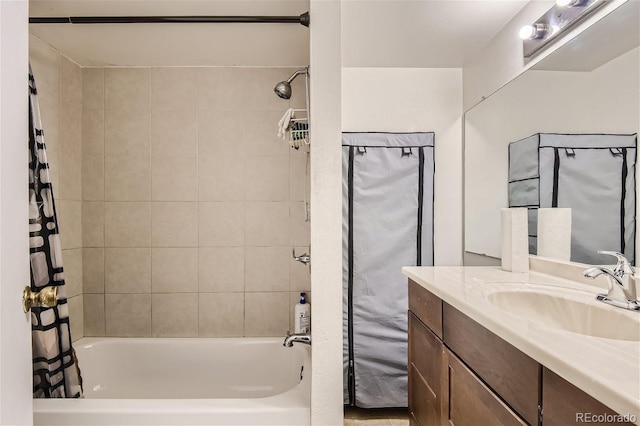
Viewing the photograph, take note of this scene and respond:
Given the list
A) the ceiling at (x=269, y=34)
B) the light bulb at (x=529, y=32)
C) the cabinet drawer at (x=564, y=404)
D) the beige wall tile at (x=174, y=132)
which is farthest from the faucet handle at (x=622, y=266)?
the beige wall tile at (x=174, y=132)

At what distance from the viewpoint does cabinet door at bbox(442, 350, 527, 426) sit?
3.00ft

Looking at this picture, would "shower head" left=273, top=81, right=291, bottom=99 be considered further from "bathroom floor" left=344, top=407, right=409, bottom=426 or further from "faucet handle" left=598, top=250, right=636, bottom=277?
"bathroom floor" left=344, top=407, right=409, bottom=426

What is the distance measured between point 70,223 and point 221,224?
2.96 ft

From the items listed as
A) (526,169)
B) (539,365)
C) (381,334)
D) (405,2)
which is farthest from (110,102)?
(539,365)

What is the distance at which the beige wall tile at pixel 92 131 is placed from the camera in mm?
2482

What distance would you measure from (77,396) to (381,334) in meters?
1.67

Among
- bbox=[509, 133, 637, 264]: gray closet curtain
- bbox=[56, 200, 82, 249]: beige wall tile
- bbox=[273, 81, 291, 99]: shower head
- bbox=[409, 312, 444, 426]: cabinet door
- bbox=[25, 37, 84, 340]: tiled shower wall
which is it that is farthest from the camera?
bbox=[56, 200, 82, 249]: beige wall tile

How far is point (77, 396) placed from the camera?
5.53 ft

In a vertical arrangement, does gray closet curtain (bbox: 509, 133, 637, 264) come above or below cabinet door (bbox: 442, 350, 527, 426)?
above

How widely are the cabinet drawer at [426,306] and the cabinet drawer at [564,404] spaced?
600mm

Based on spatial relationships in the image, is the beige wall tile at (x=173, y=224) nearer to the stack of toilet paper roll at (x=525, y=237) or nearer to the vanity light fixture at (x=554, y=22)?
the stack of toilet paper roll at (x=525, y=237)

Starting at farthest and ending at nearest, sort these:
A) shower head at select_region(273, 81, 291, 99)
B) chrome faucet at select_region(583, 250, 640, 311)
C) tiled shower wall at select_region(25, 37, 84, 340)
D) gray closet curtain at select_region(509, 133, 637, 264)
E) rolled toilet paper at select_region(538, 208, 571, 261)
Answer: tiled shower wall at select_region(25, 37, 84, 340)
shower head at select_region(273, 81, 291, 99)
rolled toilet paper at select_region(538, 208, 571, 261)
gray closet curtain at select_region(509, 133, 637, 264)
chrome faucet at select_region(583, 250, 640, 311)

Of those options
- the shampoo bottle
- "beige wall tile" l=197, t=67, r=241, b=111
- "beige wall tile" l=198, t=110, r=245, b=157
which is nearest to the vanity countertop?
the shampoo bottle

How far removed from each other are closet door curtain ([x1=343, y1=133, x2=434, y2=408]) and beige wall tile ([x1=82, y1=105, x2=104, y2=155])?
1573mm
